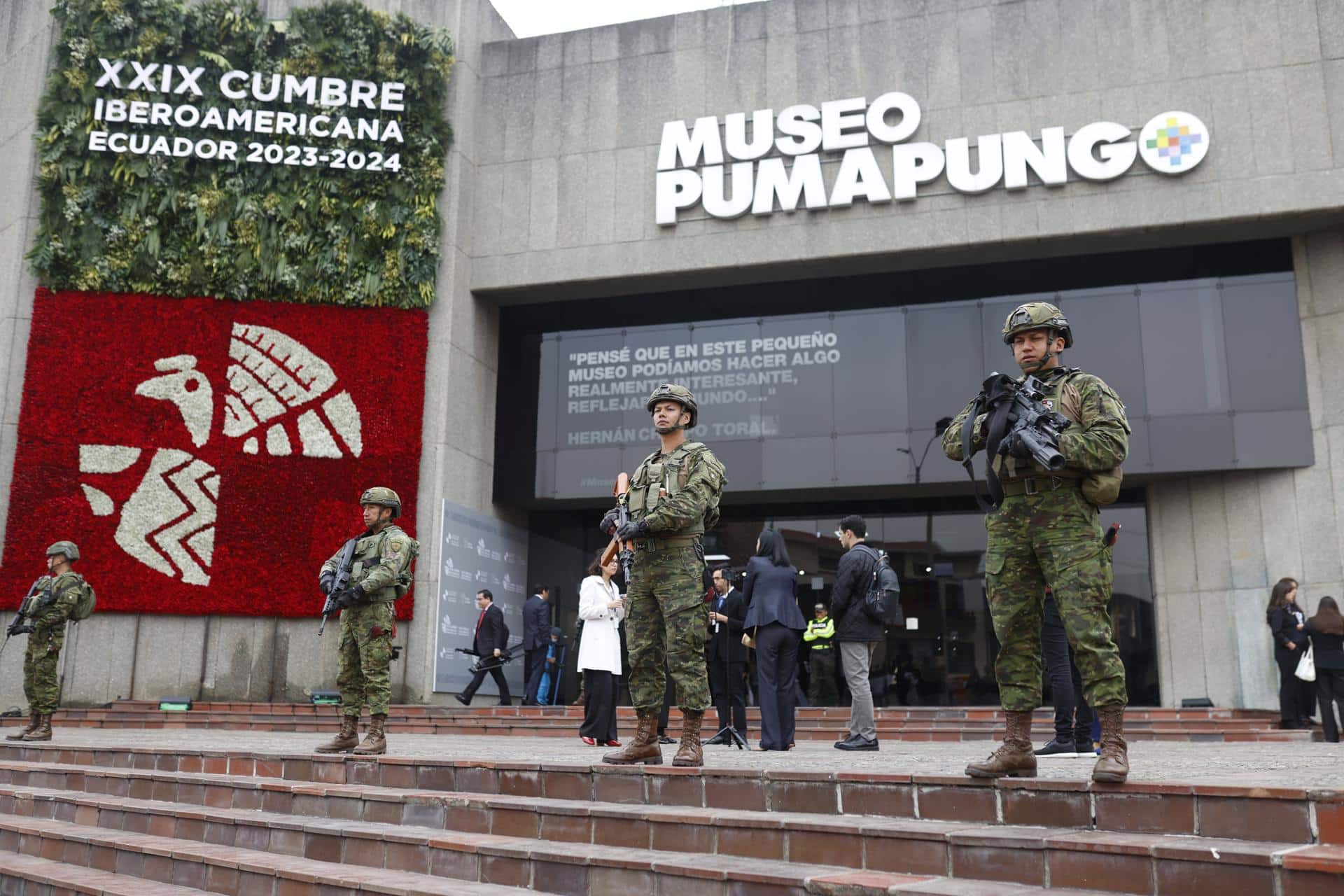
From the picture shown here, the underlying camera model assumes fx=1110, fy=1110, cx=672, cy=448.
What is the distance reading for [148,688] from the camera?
15273 mm

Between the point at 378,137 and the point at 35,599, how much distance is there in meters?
Result: 8.76

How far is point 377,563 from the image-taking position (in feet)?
25.4

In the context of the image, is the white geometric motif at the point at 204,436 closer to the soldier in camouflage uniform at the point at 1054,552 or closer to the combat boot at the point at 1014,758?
the soldier in camouflage uniform at the point at 1054,552

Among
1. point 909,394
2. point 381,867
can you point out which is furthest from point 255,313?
point 381,867

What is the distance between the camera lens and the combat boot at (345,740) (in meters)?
7.55

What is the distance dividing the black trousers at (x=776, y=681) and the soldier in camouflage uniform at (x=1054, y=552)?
3927mm

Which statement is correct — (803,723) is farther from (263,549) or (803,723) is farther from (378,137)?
(378,137)

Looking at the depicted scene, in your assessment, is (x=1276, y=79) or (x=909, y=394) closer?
(x=1276, y=79)

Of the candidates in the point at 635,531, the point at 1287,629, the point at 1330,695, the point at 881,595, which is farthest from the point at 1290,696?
the point at 635,531

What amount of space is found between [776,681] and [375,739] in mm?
3075

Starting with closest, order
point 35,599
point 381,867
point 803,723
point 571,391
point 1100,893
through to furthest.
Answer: point 1100,893, point 381,867, point 35,599, point 803,723, point 571,391

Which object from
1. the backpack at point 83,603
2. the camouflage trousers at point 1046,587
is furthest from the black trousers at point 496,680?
the camouflage trousers at point 1046,587

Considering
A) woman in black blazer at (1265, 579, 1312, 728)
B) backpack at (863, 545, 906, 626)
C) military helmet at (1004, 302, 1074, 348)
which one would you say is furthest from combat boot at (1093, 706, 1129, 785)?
woman in black blazer at (1265, 579, 1312, 728)

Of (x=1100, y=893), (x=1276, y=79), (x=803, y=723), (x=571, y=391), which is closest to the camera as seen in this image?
(x=1100, y=893)
